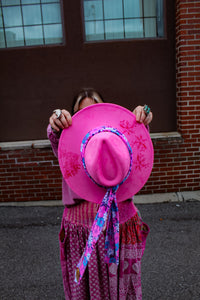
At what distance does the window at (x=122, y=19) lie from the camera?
400 cm

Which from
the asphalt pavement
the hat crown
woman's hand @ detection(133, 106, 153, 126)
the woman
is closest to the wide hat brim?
woman's hand @ detection(133, 106, 153, 126)

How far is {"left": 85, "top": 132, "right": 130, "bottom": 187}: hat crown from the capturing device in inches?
41.8

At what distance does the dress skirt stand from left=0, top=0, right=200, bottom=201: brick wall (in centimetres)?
251

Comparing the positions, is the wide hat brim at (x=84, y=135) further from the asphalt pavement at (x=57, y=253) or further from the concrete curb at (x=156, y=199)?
the concrete curb at (x=156, y=199)

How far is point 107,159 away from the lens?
3.51 feet

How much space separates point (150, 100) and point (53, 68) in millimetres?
1545

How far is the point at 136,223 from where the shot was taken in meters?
1.60

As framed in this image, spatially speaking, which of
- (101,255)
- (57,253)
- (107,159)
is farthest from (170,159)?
(107,159)

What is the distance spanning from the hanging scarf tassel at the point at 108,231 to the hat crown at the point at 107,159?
0.11 metres

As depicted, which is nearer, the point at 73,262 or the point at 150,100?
the point at 73,262

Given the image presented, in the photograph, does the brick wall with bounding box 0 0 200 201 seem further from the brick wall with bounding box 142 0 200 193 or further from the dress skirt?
the dress skirt

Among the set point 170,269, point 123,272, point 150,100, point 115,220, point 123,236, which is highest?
point 150,100

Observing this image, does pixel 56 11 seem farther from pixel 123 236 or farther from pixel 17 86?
pixel 123 236

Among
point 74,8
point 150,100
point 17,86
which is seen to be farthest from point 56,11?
point 150,100
